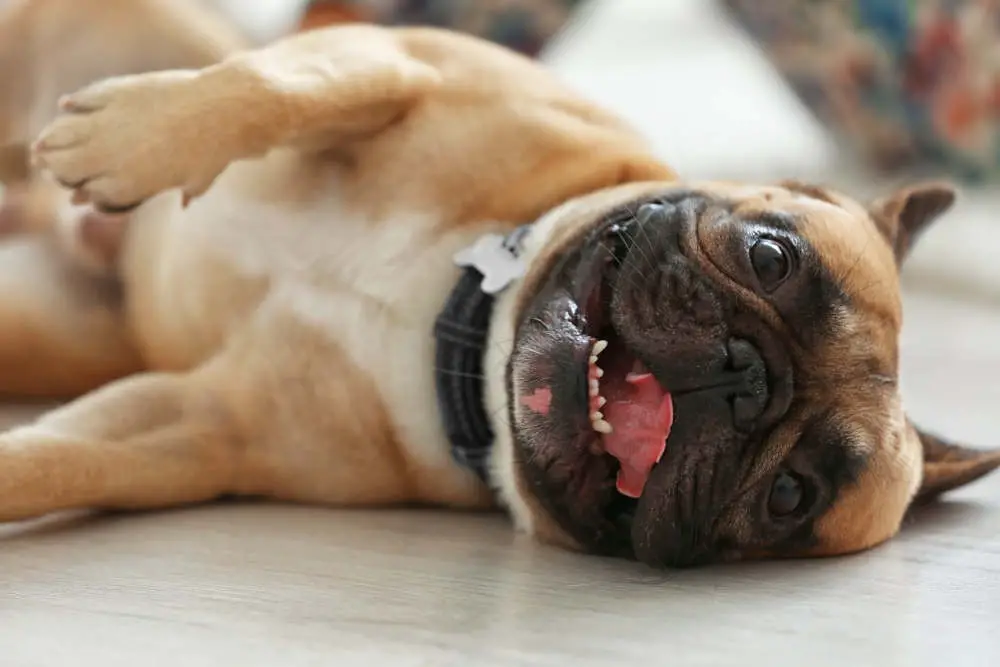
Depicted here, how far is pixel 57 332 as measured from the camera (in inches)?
105

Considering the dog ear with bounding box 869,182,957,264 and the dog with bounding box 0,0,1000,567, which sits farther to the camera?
the dog ear with bounding box 869,182,957,264

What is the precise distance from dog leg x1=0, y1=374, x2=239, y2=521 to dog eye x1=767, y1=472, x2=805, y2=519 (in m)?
0.88

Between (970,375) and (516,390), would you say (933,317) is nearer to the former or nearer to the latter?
(970,375)

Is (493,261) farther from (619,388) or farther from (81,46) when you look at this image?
(81,46)

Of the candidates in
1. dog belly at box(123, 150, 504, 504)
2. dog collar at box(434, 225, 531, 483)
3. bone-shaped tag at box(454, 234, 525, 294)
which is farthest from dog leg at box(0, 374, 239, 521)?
bone-shaped tag at box(454, 234, 525, 294)

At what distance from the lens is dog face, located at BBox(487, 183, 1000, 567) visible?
1.80m

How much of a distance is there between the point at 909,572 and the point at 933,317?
6.30ft

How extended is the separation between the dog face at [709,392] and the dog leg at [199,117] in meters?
0.47

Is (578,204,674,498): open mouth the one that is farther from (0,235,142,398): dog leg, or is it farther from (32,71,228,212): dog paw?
(0,235,142,398): dog leg

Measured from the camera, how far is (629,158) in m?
2.36

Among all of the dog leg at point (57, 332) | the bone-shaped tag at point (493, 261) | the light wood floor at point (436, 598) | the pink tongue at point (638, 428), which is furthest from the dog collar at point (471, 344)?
the dog leg at point (57, 332)

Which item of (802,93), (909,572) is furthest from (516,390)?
(802,93)

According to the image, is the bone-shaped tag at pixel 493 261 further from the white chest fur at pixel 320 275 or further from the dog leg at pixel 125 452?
the dog leg at pixel 125 452

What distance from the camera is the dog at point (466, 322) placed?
1855mm
